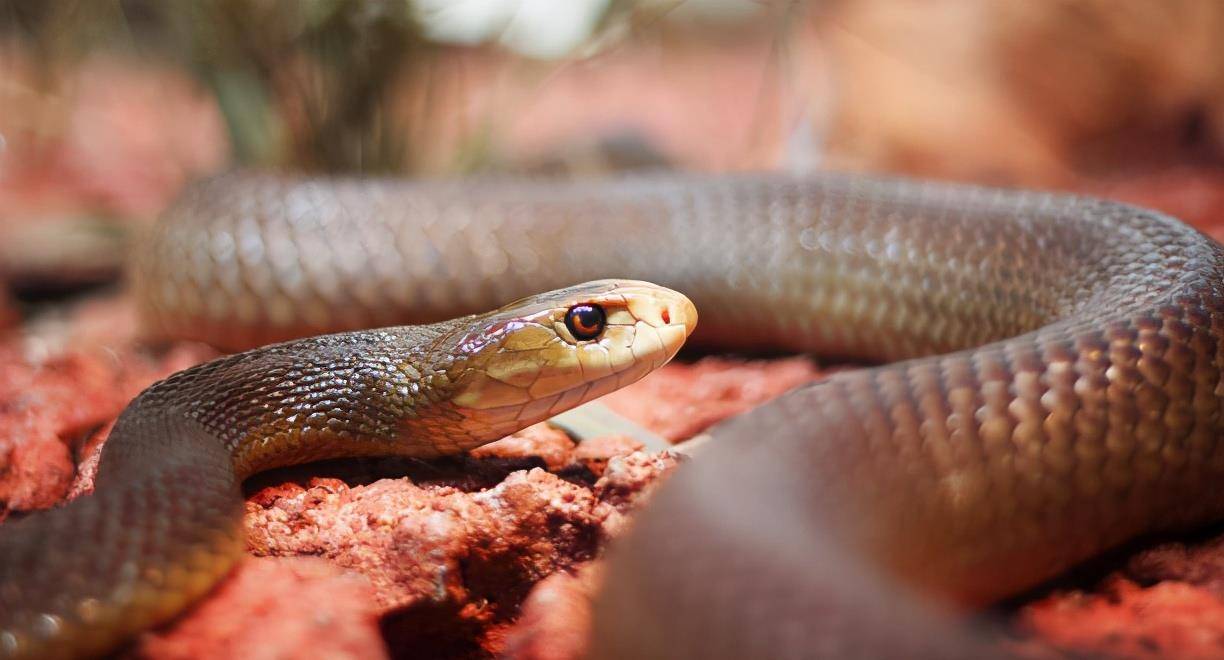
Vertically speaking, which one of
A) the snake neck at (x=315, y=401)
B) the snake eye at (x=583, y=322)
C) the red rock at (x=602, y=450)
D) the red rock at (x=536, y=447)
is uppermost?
the snake eye at (x=583, y=322)

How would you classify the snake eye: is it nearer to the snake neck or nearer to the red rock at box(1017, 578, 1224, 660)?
the snake neck

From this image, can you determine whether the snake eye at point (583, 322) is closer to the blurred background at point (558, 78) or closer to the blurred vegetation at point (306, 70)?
the blurred background at point (558, 78)

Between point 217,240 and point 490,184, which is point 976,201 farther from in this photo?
point 217,240

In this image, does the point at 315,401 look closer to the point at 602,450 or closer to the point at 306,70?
the point at 602,450

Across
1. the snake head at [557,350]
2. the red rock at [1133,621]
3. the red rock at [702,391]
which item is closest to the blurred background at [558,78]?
the red rock at [702,391]

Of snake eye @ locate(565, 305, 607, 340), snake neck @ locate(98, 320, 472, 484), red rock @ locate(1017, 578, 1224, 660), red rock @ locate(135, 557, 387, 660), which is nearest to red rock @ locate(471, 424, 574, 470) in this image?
snake neck @ locate(98, 320, 472, 484)

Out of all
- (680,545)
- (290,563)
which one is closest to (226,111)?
(290,563)

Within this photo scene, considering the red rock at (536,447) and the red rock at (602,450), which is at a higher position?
the red rock at (602,450)
